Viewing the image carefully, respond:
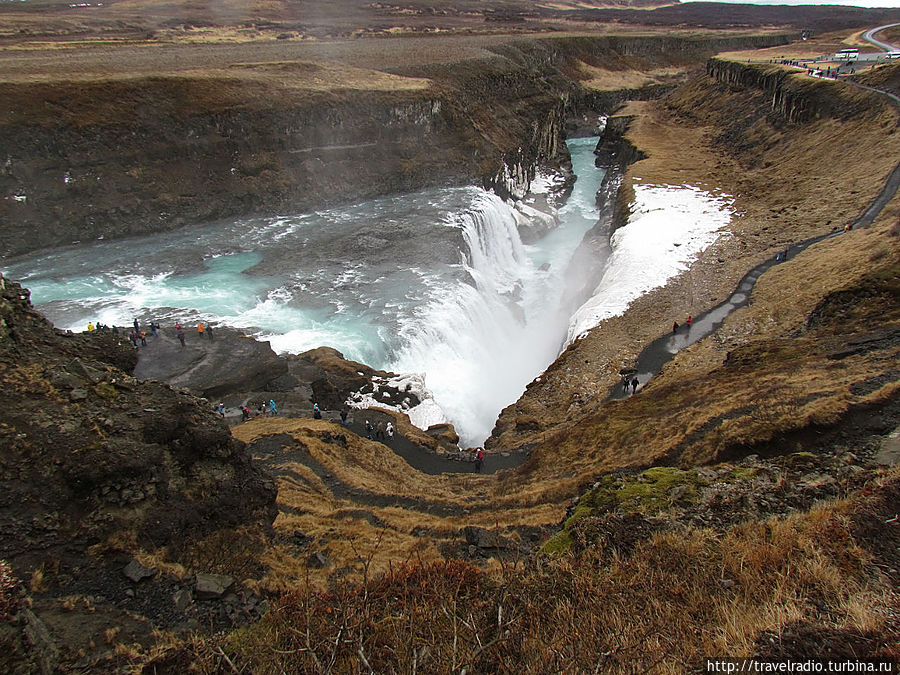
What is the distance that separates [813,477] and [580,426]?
970 centimetres

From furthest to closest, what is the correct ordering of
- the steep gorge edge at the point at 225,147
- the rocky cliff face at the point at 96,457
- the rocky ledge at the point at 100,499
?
the steep gorge edge at the point at 225,147 → the rocky cliff face at the point at 96,457 → the rocky ledge at the point at 100,499

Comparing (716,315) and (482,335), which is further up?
(716,315)

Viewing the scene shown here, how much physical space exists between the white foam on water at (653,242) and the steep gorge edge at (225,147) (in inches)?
749

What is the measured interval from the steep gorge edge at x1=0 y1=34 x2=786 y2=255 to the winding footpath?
31629 mm

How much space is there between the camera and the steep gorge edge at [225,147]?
132 feet

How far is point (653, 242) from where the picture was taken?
40.0m

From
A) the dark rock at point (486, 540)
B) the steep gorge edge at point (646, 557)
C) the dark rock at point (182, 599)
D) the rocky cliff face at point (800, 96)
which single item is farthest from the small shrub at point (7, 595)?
the rocky cliff face at point (800, 96)

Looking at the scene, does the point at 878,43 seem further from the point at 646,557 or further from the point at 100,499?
the point at 100,499

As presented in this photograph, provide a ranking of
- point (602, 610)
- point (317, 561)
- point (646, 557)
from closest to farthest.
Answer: point (602, 610)
point (646, 557)
point (317, 561)

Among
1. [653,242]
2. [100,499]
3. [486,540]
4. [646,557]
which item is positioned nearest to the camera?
[646,557]

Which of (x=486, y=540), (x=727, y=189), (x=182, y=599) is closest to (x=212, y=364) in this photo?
(x=486, y=540)

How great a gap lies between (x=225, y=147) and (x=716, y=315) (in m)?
45.2

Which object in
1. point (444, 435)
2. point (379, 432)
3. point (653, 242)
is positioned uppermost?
point (653, 242)

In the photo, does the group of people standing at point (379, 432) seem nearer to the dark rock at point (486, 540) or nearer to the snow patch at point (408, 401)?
the snow patch at point (408, 401)
